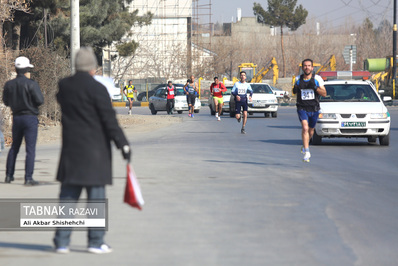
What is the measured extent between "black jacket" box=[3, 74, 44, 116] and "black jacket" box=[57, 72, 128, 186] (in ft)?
15.7

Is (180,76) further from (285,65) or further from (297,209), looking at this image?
(297,209)

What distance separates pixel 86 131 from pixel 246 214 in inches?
116

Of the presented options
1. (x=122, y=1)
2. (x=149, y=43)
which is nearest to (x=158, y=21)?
(x=149, y=43)

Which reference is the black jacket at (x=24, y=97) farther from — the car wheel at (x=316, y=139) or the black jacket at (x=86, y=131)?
the car wheel at (x=316, y=139)

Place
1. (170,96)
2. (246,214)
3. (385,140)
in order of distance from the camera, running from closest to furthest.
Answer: (246,214) < (385,140) < (170,96)

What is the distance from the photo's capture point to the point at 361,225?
814 centimetres

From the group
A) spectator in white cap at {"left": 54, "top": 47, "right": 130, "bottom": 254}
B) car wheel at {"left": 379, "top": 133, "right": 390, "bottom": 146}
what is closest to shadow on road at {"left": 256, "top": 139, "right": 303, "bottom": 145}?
car wheel at {"left": 379, "top": 133, "right": 390, "bottom": 146}

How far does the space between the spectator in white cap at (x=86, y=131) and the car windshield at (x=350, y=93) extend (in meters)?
14.0

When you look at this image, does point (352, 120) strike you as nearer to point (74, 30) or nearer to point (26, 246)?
point (74, 30)

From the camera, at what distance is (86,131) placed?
6379mm

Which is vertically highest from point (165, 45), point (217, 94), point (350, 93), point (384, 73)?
point (165, 45)

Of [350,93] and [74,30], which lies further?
[74,30]

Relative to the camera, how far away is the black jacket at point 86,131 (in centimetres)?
636

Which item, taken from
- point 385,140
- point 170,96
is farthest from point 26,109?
point 170,96
